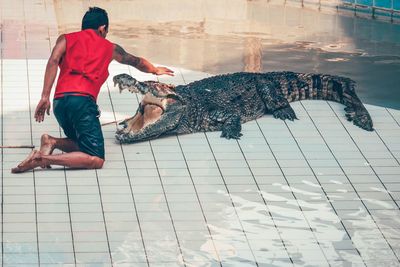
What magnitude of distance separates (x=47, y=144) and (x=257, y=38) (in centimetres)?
574

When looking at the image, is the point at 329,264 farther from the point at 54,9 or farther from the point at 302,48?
the point at 54,9

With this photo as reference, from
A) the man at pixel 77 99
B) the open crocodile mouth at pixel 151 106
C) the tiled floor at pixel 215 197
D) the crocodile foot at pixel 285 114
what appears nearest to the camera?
the tiled floor at pixel 215 197

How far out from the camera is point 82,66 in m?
11.7

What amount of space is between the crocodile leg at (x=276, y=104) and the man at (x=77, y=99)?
235cm

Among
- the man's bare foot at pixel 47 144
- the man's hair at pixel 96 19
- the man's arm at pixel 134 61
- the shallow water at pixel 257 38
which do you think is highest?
the man's hair at pixel 96 19

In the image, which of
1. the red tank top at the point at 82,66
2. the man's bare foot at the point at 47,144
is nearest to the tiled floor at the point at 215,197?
the man's bare foot at the point at 47,144

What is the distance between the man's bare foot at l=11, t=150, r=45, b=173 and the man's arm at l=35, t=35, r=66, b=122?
321mm

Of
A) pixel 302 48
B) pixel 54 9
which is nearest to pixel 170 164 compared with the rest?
pixel 302 48

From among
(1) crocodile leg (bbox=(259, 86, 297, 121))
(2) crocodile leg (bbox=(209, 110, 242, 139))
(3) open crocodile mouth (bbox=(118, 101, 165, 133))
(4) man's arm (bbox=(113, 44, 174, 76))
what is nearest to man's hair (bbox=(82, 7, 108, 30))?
(4) man's arm (bbox=(113, 44, 174, 76))

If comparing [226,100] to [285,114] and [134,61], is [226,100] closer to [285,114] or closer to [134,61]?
[285,114]

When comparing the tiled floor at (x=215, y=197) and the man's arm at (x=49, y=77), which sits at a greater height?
the man's arm at (x=49, y=77)

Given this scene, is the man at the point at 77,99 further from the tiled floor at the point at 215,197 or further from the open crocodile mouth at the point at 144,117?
the open crocodile mouth at the point at 144,117

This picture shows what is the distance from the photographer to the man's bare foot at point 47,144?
1174cm

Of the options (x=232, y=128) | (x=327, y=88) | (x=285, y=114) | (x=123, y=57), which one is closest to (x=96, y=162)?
(x=123, y=57)
